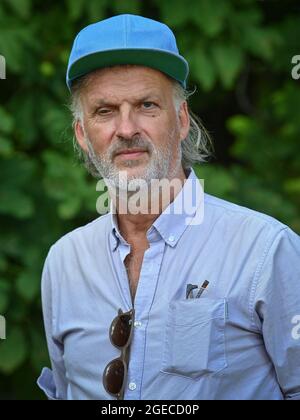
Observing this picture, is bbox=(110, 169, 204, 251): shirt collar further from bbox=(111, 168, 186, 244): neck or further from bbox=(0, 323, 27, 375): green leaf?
bbox=(0, 323, 27, 375): green leaf

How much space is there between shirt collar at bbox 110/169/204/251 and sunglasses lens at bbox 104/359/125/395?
31cm

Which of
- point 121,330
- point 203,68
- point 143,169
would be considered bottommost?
point 121,330

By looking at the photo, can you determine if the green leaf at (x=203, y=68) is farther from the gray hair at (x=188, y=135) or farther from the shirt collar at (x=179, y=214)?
the shirt collar at (x=179, y=214)

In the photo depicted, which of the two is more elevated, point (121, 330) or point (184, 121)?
point (184, 121)

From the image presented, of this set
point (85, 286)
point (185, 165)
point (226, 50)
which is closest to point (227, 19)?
point (226, 50)

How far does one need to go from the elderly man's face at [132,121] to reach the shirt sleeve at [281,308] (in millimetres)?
360

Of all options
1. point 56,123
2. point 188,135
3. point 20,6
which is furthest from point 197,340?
point 20,6

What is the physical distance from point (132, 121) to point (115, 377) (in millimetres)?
596

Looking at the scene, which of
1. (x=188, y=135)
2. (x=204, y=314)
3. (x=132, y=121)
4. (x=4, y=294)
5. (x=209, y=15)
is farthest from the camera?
(x=209, y=15)

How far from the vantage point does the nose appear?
2154 mm

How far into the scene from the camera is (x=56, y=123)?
13.1ft

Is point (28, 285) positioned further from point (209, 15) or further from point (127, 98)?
point (127, 98)

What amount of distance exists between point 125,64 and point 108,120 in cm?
14

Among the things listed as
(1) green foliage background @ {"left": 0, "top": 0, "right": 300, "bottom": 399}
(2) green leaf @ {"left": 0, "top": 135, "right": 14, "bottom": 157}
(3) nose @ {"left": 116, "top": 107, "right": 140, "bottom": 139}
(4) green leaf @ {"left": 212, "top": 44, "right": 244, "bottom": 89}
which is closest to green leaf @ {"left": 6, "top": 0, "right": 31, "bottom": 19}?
(1) green foliage background @ {"left": 0, "top": 0, "right": 300, "bottom": 399}
